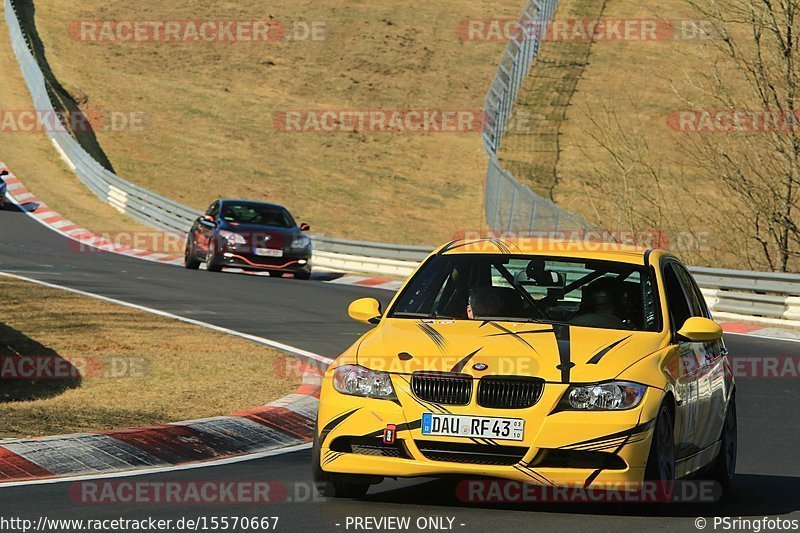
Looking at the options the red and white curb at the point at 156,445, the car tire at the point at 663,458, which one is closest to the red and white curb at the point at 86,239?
the red and white curb at the point at 156,445

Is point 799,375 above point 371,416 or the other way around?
the other way around

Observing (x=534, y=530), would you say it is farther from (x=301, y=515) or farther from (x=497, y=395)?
(x=301, y=515)

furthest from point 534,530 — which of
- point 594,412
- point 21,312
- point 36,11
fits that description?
point 36,11

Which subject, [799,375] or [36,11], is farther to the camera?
[36,11]

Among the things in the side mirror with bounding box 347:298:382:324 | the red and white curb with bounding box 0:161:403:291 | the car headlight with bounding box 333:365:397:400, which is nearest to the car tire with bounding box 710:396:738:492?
the side mirror with bounding box 347:298:382:324

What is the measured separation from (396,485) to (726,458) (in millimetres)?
2095

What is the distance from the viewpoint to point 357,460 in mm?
7859

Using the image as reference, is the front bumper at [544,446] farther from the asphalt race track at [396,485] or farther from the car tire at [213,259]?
the car tire at [213,259]

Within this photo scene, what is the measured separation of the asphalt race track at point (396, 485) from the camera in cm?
761

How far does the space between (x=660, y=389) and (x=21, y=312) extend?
11.6 m

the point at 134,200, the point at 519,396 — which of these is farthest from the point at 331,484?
the point at 134,200

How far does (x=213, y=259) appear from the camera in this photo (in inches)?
1146

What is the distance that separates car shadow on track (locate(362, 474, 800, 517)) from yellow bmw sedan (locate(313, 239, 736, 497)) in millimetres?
243

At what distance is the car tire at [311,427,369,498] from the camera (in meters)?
8.03
